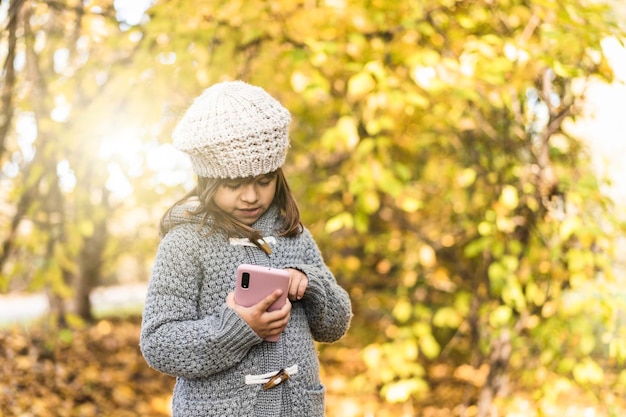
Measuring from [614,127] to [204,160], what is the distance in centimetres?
454

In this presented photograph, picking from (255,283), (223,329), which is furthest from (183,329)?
(255,283)

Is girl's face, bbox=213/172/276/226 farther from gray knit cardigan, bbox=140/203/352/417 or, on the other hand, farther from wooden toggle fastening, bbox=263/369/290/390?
wooden toggle fastening, bbox=263/369/290/390

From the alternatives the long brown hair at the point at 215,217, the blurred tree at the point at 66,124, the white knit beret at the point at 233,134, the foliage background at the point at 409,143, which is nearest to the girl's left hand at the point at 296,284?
the long brown hair at the point at 215,217

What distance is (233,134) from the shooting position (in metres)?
1.66

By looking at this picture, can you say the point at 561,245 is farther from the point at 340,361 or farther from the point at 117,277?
the point at 117,277

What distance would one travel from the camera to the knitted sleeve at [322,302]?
5.80 ft

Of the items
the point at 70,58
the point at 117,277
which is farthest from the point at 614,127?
the point at 117,277

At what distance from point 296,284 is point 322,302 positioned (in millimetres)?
118

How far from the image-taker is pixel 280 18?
3.85m

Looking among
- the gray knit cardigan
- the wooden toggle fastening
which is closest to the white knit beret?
the gray knit cardigan

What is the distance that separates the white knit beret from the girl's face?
42 millimetres

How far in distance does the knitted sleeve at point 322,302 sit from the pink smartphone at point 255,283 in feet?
0.38

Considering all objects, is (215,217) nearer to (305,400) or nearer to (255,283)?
(255,283)

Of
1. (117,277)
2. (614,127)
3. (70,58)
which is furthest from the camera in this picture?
(117,277)
